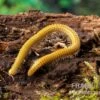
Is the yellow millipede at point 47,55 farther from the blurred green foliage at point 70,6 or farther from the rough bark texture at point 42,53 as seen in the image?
the blurred green foliage at point 70,6

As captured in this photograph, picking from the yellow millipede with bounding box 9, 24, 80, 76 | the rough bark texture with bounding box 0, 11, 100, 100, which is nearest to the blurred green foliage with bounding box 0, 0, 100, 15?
Result: the rough bark texture with bounding box 0, 11, 100, 100

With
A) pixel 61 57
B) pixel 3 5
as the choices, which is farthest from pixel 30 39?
pixel 3 5

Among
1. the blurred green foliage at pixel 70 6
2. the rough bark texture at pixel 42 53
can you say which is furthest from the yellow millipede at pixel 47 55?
the blurred green foliage at pixel 70 6

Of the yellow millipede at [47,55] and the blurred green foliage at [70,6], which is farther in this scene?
the blurred green foliage at [70,6]

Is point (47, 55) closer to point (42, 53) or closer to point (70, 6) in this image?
point (42, 53)

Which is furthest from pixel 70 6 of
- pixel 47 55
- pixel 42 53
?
pixel 47 55

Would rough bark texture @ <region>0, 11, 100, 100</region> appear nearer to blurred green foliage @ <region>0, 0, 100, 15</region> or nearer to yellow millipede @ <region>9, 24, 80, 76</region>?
yellow millipede @ <region>9, 24, 80, 76</region>

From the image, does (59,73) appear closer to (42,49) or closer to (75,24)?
(42,49)
